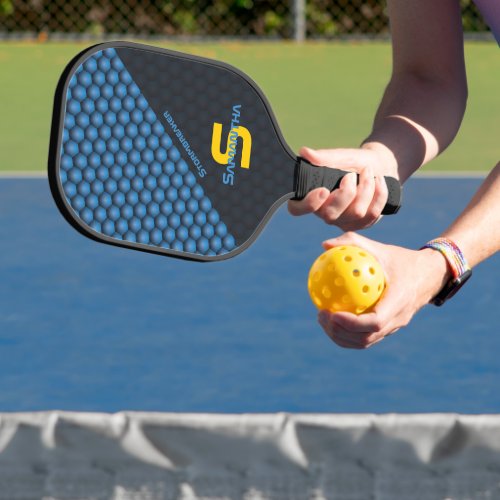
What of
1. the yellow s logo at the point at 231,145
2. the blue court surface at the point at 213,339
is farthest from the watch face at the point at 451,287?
the blue court surface at the point at 213,339

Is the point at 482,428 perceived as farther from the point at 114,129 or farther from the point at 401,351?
the point at 401,351

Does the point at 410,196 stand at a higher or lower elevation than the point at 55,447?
lower

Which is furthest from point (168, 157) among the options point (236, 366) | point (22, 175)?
point (22, 175)

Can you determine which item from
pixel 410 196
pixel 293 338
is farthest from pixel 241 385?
pixel 410 196

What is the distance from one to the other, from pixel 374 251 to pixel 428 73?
61 cm

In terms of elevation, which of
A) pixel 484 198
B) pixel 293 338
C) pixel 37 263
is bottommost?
pixel 37 263

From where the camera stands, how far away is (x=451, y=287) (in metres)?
2.17

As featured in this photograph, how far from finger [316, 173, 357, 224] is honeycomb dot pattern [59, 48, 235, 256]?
6.7 inches

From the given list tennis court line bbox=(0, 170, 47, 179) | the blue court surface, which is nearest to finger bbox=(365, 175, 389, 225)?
the blue court surface

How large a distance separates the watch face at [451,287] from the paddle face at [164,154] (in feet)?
1.04

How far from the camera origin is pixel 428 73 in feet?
8.40

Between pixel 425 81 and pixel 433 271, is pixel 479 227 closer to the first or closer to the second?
pixel 433 271

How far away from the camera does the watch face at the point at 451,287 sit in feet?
7.07

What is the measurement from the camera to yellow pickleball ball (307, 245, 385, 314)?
6.81ft
